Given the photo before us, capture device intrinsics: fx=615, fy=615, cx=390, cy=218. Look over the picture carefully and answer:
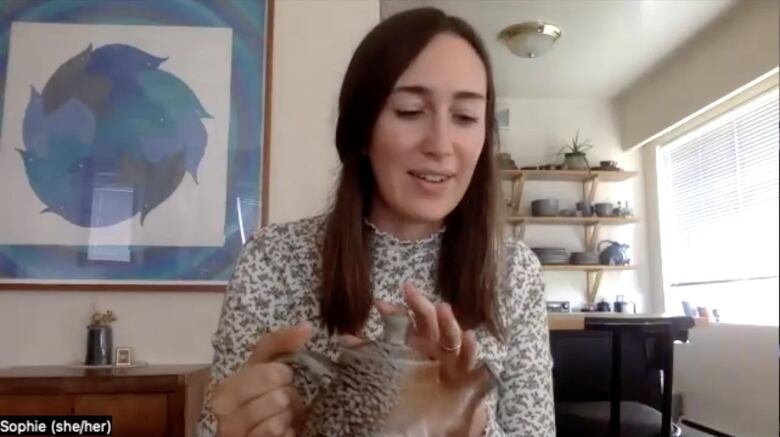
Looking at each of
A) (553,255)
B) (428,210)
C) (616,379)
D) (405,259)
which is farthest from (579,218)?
(428,210)

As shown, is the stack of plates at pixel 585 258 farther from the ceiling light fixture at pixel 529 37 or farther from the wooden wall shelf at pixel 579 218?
the ceiling light fixture at pixel 529 37

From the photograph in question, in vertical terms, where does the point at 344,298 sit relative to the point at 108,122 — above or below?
below

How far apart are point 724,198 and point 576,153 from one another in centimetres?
127

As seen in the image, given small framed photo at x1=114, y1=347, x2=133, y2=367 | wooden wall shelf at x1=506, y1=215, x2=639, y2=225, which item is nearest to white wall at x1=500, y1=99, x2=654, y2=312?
wooden wall shelf at x1=506, y1=215, x2=639, y2=225

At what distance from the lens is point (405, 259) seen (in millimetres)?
533

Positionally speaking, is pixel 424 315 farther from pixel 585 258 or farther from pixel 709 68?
pixel 585 258

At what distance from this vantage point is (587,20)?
2154mm

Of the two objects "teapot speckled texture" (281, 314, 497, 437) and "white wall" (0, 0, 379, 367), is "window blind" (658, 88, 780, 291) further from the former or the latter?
"white wall" (0, 0, 379, 367)

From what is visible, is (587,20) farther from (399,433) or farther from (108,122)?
(399,433)

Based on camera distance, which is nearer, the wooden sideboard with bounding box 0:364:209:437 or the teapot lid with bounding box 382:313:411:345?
the teapot lid with bounding box 382:313:411:345

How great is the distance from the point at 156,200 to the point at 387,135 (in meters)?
0.99

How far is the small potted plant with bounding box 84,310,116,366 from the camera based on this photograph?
119 cm

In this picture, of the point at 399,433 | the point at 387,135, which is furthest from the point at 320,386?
the point at 387,135

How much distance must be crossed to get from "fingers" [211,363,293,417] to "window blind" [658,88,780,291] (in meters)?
0.19
